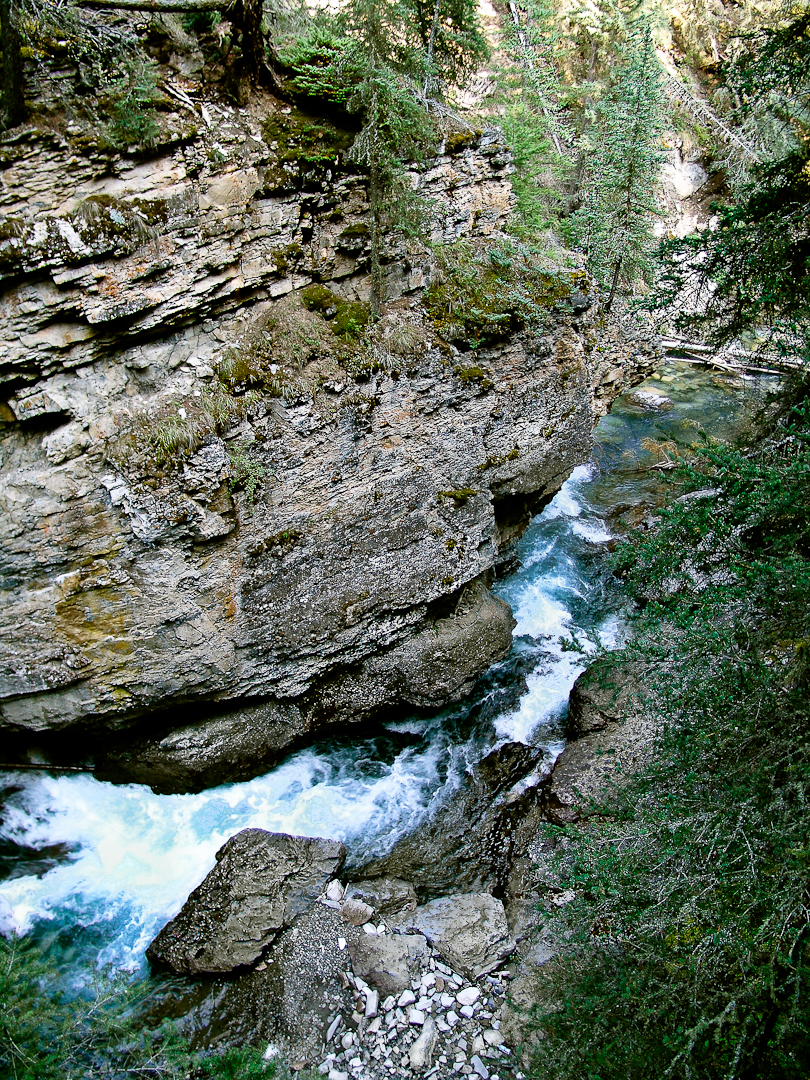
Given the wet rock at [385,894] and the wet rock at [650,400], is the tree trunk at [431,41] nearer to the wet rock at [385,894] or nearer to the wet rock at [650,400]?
the wet rock at [385,894]

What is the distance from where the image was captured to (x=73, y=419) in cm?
679

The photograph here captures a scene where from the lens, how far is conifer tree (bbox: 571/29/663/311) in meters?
14.0

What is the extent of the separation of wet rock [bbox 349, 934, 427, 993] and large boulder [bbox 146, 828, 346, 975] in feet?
3.00

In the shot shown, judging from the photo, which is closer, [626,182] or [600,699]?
[600,699]

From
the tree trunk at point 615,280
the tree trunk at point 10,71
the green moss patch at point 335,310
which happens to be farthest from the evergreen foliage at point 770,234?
the tree trunk at point 615,280

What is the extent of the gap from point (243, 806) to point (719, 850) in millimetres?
6414

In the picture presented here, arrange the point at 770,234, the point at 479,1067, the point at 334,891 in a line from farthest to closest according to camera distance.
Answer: the point at 334,891 → the point at 479,1067 → the point at 770,234

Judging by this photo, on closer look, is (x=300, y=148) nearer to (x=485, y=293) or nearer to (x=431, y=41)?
(x=431, y=41)

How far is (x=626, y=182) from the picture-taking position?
14.7 metres

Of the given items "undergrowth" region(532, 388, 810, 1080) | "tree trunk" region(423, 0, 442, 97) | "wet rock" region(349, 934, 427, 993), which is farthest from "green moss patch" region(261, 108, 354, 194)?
"wet rock" region(349, 934, 427, 993)

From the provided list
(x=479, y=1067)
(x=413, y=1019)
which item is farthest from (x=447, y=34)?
(x=479, y=1067)

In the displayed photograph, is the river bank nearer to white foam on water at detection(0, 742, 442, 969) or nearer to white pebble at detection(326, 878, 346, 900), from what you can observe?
white foam on water at detection(0, 742, 442, 969)

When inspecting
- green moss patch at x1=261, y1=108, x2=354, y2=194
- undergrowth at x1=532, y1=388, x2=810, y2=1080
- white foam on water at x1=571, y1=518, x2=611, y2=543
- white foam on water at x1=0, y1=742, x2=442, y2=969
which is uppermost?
green moss patch at x1=261, y1=108, x2=354, y2=194

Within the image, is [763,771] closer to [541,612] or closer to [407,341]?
[407,341]
